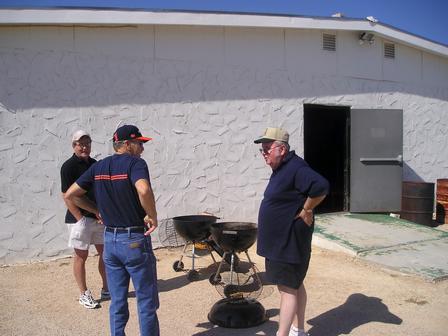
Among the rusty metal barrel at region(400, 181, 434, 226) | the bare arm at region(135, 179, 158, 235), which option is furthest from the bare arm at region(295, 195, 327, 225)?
the rusty metal barrel at region(400, 181, 434, 226)

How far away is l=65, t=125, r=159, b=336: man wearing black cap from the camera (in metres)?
3.17

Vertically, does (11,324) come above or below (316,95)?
below

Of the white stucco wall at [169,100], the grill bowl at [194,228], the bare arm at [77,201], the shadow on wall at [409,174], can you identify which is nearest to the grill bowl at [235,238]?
the grill bowl at [194,228]

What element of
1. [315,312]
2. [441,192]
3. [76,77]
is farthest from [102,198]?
[441,192]

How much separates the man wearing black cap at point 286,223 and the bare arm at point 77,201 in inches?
59.6

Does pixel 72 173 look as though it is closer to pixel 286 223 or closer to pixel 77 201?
A: pixel 77 201

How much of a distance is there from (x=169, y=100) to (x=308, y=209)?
3.97 meters

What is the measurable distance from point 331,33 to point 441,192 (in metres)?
3.97

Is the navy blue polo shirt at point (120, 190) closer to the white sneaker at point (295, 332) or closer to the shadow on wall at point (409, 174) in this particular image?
the white sneaker at point (295, 332)

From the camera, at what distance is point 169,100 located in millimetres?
6719

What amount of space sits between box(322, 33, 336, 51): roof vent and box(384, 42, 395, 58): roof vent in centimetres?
135

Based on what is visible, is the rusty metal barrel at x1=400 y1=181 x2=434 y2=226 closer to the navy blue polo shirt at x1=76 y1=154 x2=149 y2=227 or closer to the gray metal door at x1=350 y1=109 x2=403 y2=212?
the gray metal door at x1=350 y1=109 x2=403 y2=212

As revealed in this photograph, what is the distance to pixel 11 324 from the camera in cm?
407

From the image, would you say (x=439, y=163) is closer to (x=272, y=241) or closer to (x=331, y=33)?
(x=331, y=33)
